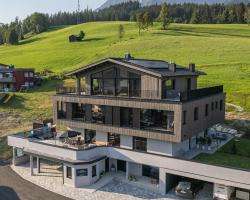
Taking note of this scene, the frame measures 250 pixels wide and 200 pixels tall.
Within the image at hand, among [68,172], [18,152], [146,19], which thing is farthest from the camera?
[146,19]

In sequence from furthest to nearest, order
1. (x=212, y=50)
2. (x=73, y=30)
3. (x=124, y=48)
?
(x=73, y=30)
(x=124, y=48)
(x=212, y=50)

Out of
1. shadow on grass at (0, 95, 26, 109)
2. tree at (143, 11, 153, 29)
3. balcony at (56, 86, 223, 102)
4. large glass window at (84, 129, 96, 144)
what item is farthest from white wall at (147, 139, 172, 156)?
tree at (143, 11, 153, 29)

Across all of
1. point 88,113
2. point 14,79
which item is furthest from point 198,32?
point 88,113

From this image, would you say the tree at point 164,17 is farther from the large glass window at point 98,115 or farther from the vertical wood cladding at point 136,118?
the vertical wood cladding at point 136,118

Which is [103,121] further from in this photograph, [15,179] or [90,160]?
[15,179]

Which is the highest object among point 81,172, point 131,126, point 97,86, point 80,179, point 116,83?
point 116,83

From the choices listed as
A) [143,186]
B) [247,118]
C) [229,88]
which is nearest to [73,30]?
[229,88]

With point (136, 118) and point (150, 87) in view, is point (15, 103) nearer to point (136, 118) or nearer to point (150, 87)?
point (136, 118)
